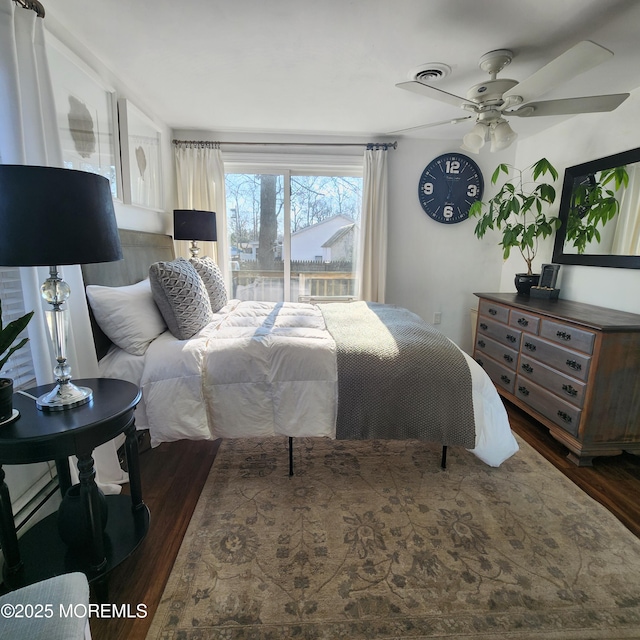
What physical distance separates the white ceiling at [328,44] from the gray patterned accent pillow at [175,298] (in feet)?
4.29

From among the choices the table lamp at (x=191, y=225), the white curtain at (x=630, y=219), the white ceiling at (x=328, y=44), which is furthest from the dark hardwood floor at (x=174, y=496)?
the white ceiling at (x=328, y=44)

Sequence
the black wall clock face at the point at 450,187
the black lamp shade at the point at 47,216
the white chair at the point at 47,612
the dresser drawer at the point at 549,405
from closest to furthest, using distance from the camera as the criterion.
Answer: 1. the white chair at the point at 47,612
2. the black lamp shade at the point at 47,216
3. the dresser drawer at the point at 549,405
4. the black wall clock face at the point at 450,187

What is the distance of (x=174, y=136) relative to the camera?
3.64 meters

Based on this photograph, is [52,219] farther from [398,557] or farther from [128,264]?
[398,557]

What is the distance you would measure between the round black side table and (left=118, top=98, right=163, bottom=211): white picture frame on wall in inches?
72.1

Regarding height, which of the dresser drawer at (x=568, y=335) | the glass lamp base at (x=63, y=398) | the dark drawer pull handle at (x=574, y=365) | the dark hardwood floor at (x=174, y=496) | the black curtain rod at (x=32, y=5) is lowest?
the dark hardwood floor at (x=174, y=496)

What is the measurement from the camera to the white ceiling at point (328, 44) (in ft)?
5.59

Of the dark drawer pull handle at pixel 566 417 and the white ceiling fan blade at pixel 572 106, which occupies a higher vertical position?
the white ceiling fan blade at pixel 572 106

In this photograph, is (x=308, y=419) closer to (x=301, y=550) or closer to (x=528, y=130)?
(x=301, y=550)

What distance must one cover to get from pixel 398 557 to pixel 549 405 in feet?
5.21

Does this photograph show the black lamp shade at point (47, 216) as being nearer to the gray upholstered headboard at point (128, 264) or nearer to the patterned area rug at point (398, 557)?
the gray upholstered headboard at point (128, 264)

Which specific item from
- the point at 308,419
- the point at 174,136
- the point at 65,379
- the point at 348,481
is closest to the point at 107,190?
the point at 65,379

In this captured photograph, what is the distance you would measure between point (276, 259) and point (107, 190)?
279cm

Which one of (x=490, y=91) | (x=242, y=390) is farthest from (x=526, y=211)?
(x=242, y=390)
